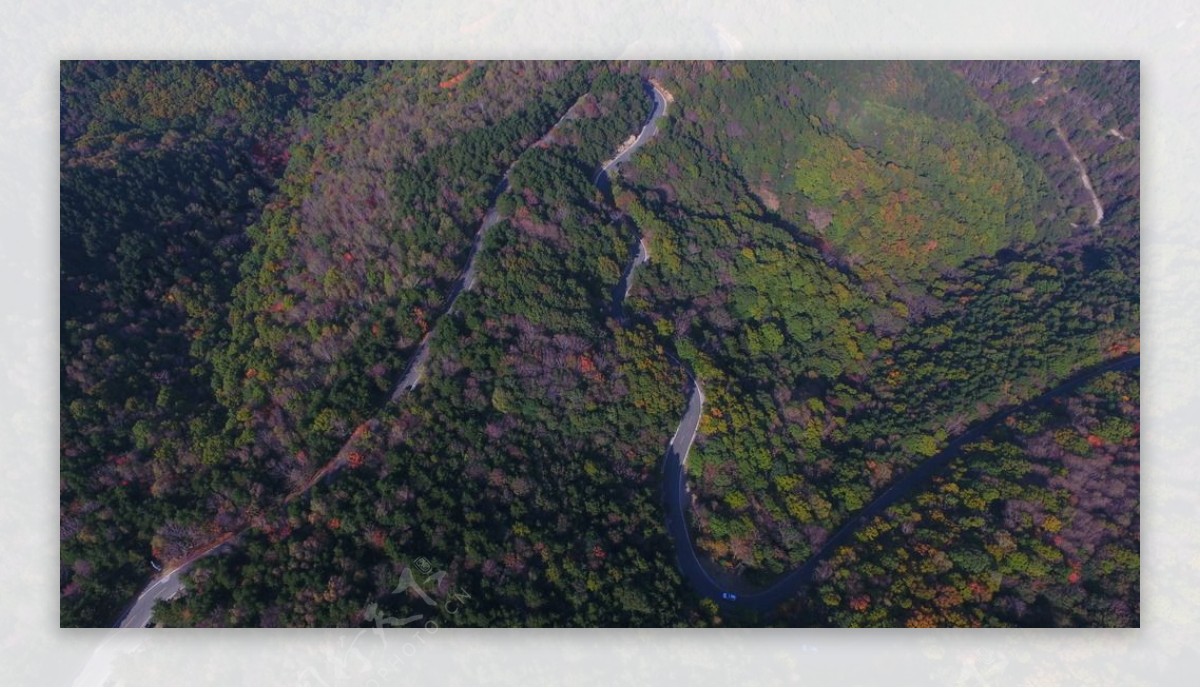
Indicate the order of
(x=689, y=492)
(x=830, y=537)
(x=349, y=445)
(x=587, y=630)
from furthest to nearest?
(x=689, y=492) < (x=830, y=537) < (x=349, y=445) < (x=587, y=630)

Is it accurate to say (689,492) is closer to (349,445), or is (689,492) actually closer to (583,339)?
(583,339)

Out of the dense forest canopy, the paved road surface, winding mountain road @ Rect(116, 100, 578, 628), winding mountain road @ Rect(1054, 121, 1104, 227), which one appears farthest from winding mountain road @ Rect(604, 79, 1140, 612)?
winding mountain road @ Rect(1054, 121, 1104, 227)

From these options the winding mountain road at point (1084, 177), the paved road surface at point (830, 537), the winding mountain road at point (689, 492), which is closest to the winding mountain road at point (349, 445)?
the winding mountain road at point (689, 492)

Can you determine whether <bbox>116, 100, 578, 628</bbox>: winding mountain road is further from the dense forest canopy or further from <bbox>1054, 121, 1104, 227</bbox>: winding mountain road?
<bbox>1054, 121, 1104, 227</bbox>: winding mountain road

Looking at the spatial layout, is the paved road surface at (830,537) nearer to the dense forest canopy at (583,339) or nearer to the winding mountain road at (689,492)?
the winding mountain road at (689,492)

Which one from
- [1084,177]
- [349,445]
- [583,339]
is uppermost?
[1084,177]

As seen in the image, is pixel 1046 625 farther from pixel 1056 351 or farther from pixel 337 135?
pixel 337 135

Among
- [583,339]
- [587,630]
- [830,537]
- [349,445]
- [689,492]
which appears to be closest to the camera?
[587,630]

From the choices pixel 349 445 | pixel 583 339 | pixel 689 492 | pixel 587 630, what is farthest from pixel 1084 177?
pixel 349 445
